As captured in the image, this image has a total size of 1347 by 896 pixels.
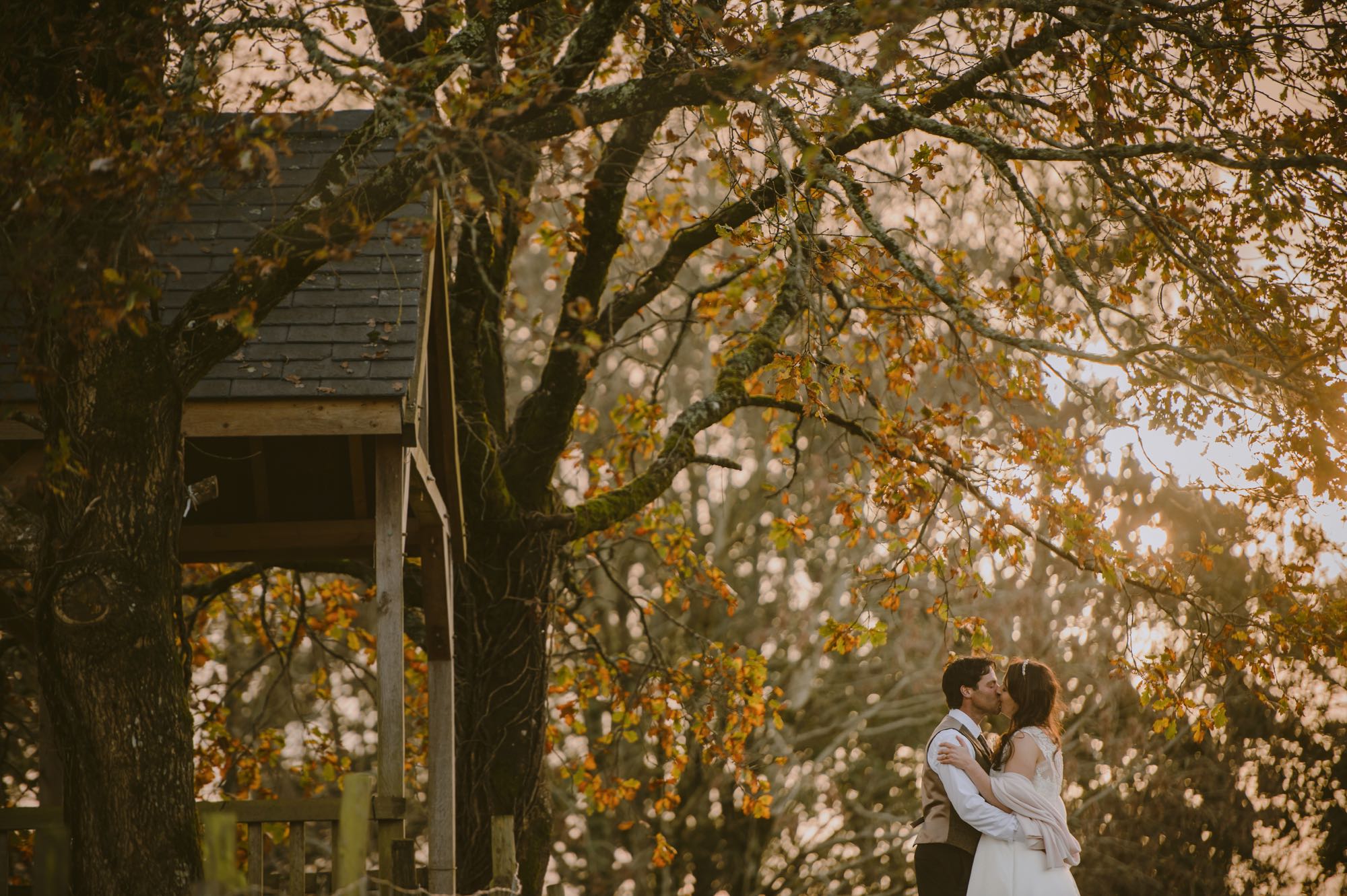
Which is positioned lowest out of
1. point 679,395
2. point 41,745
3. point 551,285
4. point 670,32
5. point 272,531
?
point 41,745

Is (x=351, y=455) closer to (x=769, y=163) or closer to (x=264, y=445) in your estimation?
(x=264, y=445)

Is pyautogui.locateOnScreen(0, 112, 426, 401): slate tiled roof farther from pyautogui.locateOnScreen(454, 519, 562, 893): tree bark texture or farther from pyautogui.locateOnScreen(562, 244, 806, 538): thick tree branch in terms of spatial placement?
pyautogui.locateOnScreen(562, 244, 806, 538): thick tree branch

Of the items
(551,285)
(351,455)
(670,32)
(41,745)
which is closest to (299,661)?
(551,285)

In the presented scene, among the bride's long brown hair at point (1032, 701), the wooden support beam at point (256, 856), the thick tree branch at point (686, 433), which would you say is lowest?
the wooden support beam at point (256, 856)

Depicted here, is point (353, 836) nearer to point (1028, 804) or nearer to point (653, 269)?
point (1028, 804)

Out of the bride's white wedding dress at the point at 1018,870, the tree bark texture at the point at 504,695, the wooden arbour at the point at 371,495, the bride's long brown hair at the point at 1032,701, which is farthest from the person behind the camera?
the tree bark texture at the point at 504,695

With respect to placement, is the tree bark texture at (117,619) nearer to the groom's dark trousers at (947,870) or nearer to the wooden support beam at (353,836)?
the wooden support beam at (353,836)

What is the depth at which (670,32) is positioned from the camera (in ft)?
21.2

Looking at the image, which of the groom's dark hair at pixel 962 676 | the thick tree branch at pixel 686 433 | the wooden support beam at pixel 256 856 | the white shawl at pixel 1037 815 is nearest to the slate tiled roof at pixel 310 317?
the wooden support beam at pixel 256 856

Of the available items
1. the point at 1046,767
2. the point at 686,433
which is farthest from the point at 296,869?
Result: the point at 686,433

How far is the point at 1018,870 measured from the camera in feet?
19.5

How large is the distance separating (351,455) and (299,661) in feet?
43.0

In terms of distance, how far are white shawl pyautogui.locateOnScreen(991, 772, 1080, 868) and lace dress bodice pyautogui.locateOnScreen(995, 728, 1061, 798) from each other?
0.16ft

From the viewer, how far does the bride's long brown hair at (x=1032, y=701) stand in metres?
6.23
